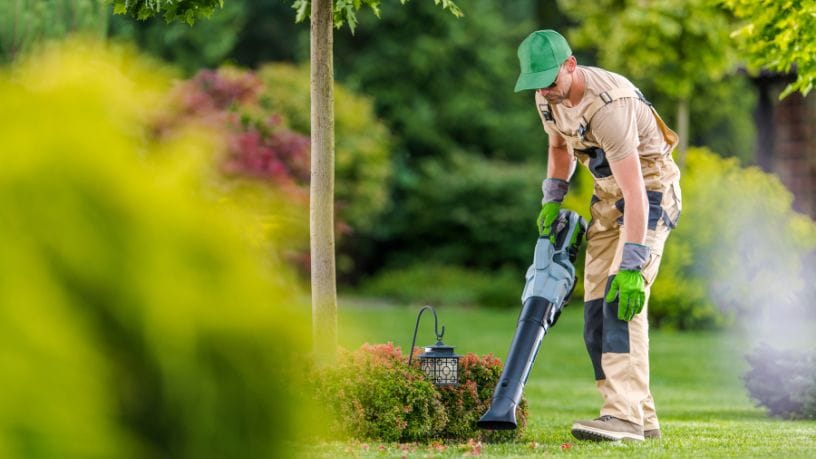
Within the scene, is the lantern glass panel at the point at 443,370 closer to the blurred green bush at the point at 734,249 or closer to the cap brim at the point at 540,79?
the cap brim at the point at 540,79

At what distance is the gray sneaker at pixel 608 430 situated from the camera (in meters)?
5.46

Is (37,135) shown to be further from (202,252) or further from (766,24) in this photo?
(766,24)

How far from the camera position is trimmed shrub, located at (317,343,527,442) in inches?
215

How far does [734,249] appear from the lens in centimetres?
1798

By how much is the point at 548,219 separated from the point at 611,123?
70 centimetres

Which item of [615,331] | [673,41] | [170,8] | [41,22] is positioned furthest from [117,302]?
[673,41]

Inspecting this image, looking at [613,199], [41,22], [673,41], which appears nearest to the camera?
[613,199]

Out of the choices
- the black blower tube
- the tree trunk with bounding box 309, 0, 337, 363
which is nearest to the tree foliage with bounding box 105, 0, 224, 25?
the tree trunk with bounding box 309, 0, 337, 363

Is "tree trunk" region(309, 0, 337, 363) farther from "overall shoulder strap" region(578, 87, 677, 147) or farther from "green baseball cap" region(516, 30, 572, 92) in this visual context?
"overall shoulder strap" region(578, 87, 677, 147)

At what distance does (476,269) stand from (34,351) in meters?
26.1

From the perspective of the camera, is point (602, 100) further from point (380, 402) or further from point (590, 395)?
point (590, 395)

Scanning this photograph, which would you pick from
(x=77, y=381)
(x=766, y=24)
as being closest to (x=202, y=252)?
(x=77, y=381)

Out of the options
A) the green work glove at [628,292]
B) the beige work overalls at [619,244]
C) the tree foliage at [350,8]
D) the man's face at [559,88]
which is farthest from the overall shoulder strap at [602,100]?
the tree foliage at [350,8]

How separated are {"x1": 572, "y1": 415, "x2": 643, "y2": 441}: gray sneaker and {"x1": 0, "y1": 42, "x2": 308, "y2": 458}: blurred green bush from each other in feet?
12.6
